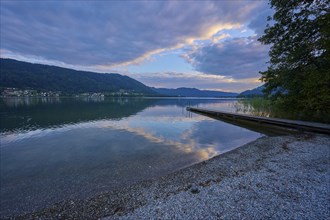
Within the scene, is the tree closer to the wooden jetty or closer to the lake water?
the wooden jetty

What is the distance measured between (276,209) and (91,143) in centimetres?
1467

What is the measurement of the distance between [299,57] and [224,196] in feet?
50.4

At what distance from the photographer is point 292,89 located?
49.9ft

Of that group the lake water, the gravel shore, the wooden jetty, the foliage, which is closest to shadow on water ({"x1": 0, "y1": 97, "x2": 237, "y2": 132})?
the lake water

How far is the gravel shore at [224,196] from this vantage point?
15.6 feet

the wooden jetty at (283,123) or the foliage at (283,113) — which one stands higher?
the foliage at (283,113)

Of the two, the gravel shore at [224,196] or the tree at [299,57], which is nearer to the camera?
the gravel shore at [224,196]

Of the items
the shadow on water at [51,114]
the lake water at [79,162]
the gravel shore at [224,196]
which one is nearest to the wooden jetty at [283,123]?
the lake water at [79,162]

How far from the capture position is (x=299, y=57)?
14781 mm

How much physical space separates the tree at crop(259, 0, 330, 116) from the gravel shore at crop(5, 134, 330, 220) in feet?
21.4

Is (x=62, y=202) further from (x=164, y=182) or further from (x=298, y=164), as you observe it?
(x=298, y=164)

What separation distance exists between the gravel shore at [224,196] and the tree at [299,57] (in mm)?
6509

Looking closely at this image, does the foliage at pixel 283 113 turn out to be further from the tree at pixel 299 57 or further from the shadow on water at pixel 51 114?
the shadow on water at pixel 51 114

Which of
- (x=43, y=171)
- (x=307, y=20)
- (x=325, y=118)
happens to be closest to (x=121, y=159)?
(x=43, y=171)
